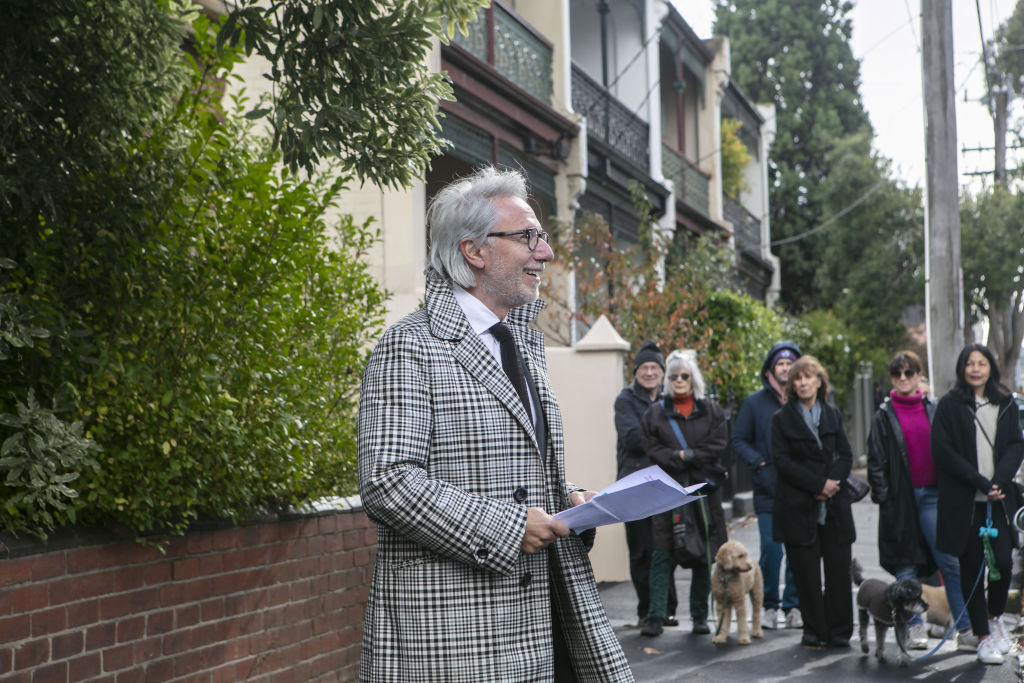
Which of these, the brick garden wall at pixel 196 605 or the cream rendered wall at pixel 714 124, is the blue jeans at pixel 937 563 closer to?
the brick garden wall at pixel 196 605

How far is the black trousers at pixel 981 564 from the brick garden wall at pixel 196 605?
4.05 meters

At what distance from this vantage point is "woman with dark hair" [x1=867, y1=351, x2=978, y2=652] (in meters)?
8.30

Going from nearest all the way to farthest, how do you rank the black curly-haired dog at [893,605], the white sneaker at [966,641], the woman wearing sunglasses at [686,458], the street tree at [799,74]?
the black curly-haired dog at [893,605] → the white sneaker at [966,641] → the woman wearing sunglasses at [686,458] → the street tree at [799,74]

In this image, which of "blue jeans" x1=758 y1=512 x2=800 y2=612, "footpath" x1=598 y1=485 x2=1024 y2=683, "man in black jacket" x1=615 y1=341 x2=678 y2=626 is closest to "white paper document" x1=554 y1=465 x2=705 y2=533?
"footpath" x1=598 y1=485 x2=1024 y2=683

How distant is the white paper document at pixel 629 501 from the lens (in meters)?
2.82

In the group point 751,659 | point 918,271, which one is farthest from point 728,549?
point 918,271

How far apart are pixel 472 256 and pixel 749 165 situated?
3223cm

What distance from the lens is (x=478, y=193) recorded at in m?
3.17

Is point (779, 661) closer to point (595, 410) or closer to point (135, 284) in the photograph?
point (595, 410)

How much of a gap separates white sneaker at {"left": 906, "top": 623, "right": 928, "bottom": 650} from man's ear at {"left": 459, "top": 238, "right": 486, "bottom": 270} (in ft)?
19.7

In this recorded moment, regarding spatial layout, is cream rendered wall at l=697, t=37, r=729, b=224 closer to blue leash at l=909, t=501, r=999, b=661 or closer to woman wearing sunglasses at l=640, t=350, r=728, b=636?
woman wearing sunglasses at l=640, t=350, r=728, b=636

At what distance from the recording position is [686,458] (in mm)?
8711

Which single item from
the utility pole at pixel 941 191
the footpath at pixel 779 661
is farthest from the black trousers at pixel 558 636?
the utility pole at pixel 941 191

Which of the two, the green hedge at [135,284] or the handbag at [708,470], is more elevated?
the green hedge at [135,284]
